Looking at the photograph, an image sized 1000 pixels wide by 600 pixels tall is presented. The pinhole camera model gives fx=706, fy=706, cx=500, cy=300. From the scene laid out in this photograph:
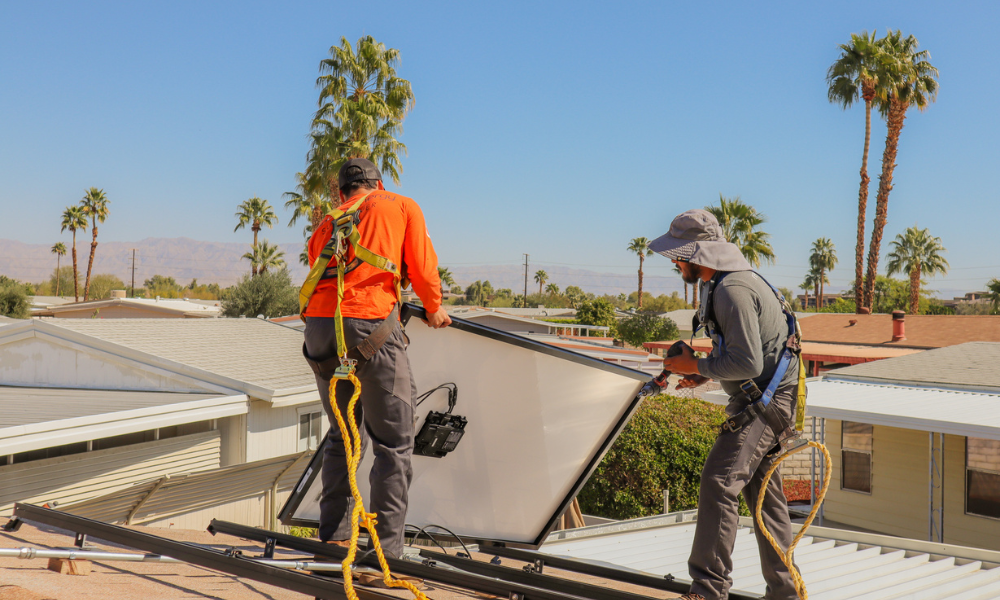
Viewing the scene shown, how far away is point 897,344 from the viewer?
26188 mm

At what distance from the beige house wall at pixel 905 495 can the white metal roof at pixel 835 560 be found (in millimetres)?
8124

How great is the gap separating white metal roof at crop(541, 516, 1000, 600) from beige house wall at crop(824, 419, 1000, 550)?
812 cm

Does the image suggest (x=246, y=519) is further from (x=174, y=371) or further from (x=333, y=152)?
(x=333, y=152)

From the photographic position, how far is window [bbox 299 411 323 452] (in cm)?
1186

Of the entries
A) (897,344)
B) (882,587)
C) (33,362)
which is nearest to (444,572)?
(882,587)

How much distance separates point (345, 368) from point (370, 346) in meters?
0.17

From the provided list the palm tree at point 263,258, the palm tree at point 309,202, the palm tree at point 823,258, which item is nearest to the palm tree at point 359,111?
the palm tree at point 309,202

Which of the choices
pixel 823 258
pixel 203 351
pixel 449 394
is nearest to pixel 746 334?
pixel 449 394

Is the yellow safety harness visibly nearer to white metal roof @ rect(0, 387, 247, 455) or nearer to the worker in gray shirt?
the worker in gray shirt

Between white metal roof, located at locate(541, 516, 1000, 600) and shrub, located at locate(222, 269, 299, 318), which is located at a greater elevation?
shrub, located at locate(222, 269, 299, 318)

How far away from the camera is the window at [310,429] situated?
11859 mm

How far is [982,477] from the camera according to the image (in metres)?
12.5

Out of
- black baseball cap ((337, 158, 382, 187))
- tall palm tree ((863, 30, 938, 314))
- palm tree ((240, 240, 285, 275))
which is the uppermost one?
tall palm tree ((863, 30, 938, 314))

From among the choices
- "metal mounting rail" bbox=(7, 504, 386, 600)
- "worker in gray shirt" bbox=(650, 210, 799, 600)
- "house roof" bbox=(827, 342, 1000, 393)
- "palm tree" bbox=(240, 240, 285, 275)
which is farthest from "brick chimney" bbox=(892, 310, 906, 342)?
"palm tree" bbox=(240, 240, 285, 275)
